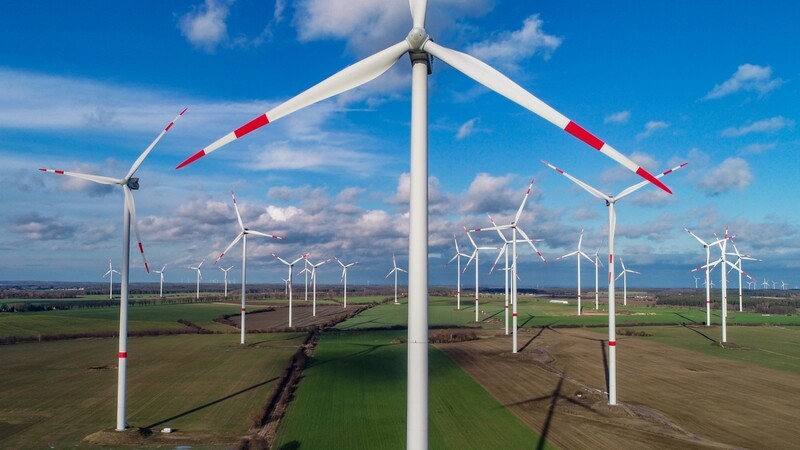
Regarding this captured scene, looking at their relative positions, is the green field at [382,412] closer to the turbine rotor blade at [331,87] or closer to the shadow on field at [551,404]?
the shadow on field at [551,404]

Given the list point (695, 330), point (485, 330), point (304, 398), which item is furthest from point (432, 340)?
point (695, 330)

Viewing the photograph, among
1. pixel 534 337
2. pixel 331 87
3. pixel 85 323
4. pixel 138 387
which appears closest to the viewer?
pixel 331 87

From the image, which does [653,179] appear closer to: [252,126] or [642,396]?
[252,126]

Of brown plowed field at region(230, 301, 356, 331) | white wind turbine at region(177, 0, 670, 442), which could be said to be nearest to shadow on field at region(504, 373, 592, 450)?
white wind turbine at region(177, 0, 670, 442)

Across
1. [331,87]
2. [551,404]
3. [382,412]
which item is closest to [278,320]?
[382,412]

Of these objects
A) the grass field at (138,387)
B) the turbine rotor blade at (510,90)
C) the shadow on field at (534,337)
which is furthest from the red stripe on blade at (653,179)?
the shadow on field at (534,337)

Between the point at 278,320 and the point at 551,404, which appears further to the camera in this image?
the point at 278,320

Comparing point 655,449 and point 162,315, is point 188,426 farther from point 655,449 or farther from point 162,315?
point 162,315
